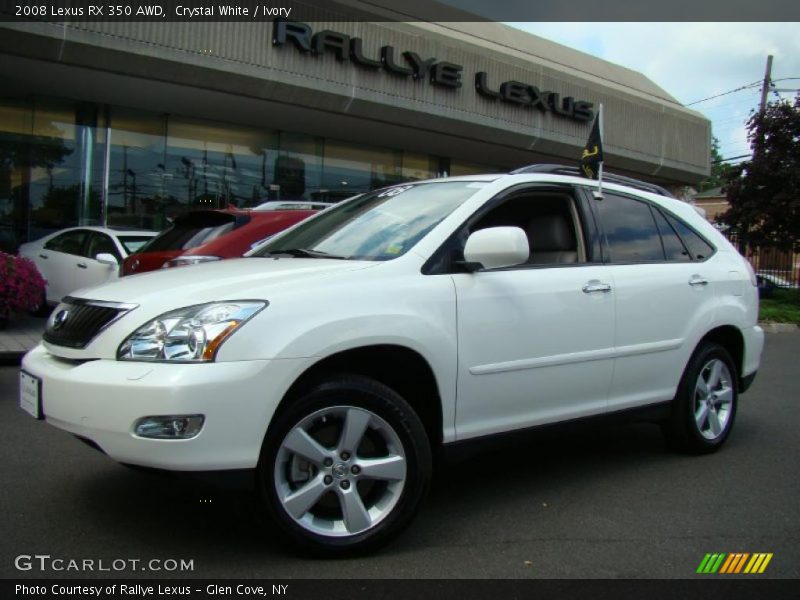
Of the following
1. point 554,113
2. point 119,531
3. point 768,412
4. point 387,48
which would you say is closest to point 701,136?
point 554,113

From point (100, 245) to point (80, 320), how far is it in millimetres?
7195

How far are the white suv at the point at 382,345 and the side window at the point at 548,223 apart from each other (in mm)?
11

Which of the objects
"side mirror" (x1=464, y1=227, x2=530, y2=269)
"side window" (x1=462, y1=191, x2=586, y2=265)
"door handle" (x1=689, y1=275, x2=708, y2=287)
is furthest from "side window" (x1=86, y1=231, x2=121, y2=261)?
"door handle" (x1=689, y1=275, x2=708, y2=287)

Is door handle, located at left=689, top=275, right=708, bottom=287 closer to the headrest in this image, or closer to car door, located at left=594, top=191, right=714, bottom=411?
car door, located at left=594, top=191, right=714, bottom=411

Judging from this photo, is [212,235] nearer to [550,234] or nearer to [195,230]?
[195,230]

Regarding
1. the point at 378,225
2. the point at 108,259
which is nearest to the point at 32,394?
the point at 378,225

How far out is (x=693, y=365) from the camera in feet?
15.4

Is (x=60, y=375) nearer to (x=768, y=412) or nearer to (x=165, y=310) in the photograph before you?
(x=165, y=310)

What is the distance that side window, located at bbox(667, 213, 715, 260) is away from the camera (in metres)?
4.92

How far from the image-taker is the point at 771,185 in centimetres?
1891

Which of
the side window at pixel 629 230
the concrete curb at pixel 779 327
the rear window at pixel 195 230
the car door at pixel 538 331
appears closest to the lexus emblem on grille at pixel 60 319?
the car door at pixel 538 331

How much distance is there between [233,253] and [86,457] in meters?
2.65

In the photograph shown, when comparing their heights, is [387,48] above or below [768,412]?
above

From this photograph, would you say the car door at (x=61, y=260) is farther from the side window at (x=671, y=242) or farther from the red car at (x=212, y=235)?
the side window at (x=671, y=242)
